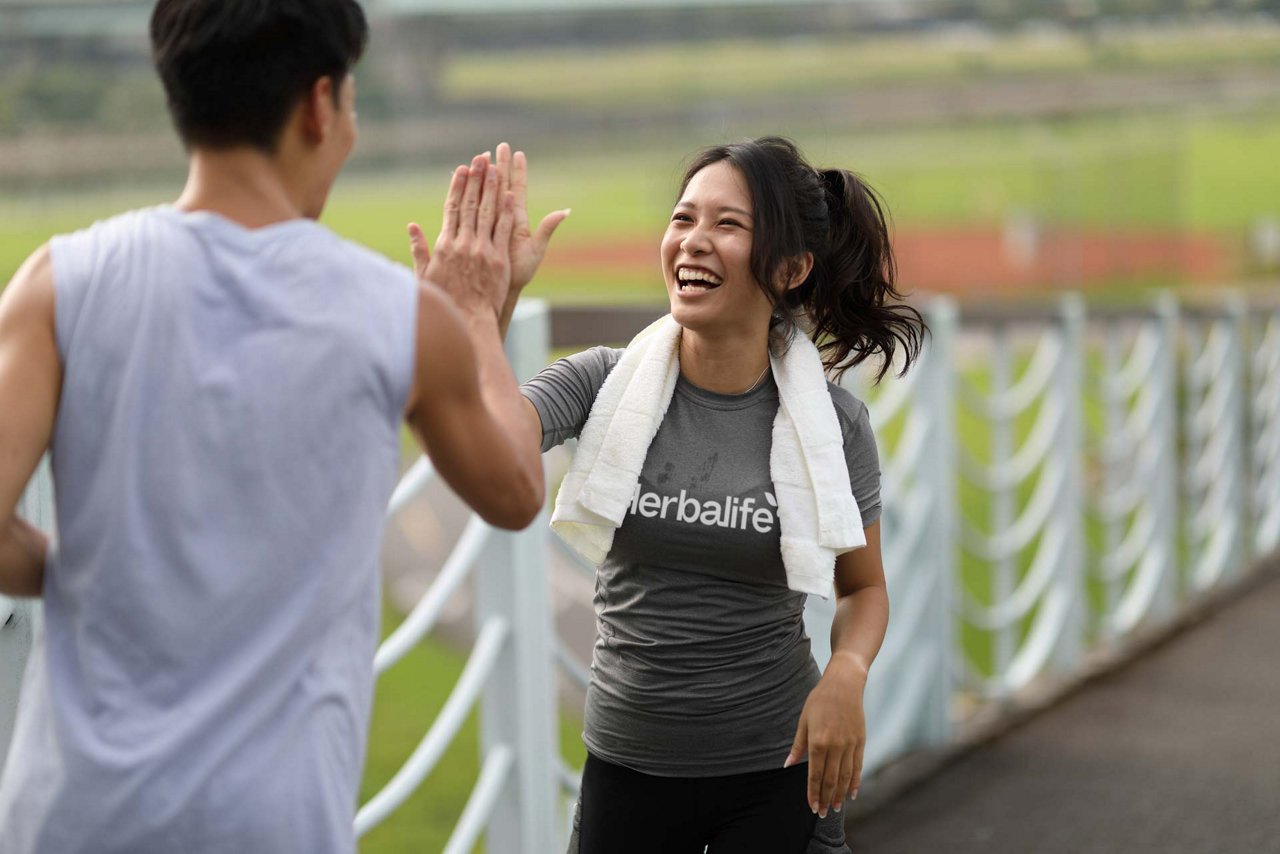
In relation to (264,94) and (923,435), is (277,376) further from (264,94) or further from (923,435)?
(923,435)

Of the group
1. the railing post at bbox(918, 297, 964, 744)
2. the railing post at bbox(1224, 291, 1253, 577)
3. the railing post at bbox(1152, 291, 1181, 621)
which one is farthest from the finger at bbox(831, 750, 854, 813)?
the railing post at bbox(1224, 291, 1253, 577)

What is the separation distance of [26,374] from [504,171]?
20.3 inches

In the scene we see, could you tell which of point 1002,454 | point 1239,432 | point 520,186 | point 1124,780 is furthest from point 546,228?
point 1239,432

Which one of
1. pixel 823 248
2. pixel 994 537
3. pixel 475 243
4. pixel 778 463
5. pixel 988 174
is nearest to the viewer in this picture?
pixel 475 243

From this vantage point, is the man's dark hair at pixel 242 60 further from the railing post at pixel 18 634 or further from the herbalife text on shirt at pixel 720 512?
the herbalife text on shirt at pixel 720 512

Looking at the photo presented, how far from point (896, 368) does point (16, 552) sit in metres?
3.44

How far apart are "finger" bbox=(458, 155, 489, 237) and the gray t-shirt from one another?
1.10 ft

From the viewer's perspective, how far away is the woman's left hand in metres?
1.73

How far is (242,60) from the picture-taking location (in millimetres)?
1184

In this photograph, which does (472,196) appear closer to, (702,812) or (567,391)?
(567,391)

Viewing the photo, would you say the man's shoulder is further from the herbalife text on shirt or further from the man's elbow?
the herbalife text on shirt

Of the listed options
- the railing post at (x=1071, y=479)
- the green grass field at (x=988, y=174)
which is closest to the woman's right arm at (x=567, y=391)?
the railing post at (x=1071, y=479)

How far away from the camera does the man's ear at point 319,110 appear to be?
1.22m

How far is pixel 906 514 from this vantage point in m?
4.14
